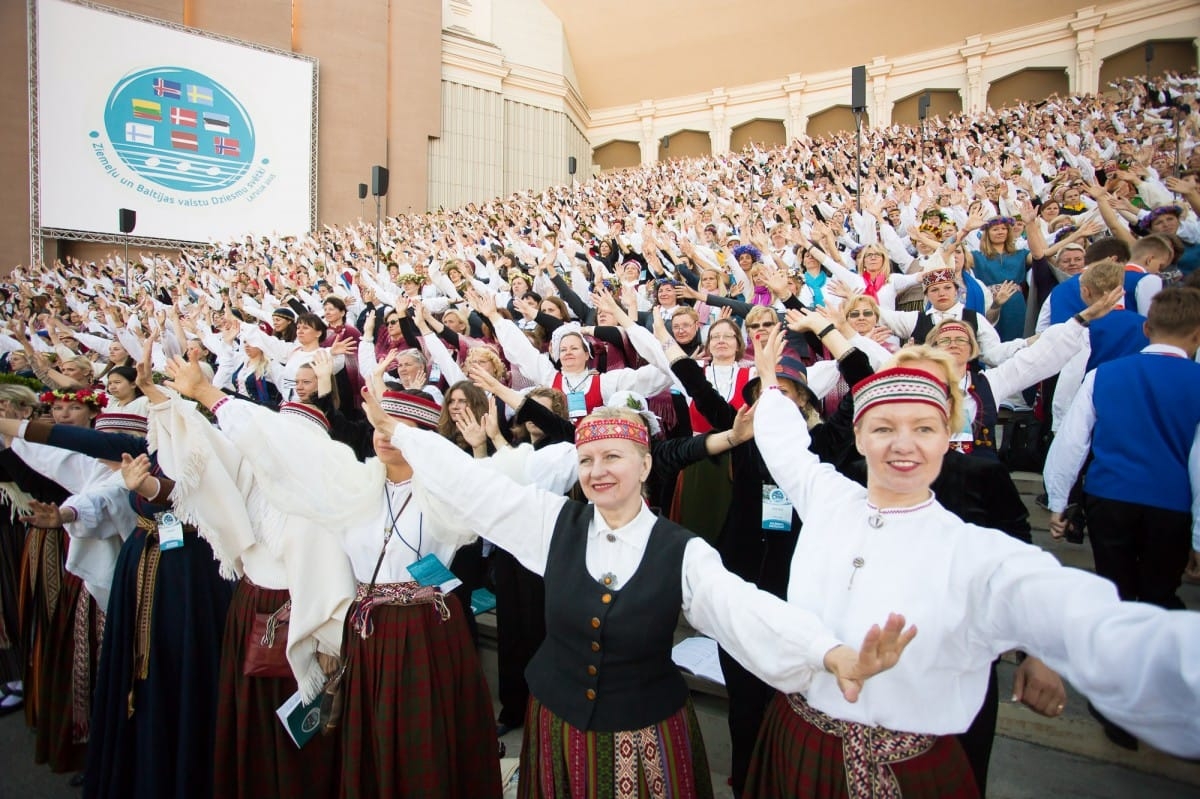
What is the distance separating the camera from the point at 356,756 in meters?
2.29

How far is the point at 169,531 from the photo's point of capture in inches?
114

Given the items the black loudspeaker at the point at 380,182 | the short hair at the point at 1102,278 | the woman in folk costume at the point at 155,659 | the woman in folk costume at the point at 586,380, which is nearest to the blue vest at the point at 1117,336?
the short hair at the point at 1102,278

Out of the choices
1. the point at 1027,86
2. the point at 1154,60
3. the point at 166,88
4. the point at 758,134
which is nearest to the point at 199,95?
the point at 166,88

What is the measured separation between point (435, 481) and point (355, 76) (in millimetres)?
26406

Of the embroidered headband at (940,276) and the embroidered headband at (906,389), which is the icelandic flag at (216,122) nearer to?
the embroidered headband at (940,276)

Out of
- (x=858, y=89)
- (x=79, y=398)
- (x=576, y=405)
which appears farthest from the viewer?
(x=858, y=89)

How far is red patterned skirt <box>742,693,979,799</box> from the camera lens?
144cm

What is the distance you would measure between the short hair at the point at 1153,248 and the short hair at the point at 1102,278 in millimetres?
1567

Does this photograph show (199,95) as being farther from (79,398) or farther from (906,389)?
(906,389)

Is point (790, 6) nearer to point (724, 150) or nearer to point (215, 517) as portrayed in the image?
point (724, 150)

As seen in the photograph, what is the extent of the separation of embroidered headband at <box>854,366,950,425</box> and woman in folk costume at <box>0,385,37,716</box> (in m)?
4.58

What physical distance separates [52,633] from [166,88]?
864 inches

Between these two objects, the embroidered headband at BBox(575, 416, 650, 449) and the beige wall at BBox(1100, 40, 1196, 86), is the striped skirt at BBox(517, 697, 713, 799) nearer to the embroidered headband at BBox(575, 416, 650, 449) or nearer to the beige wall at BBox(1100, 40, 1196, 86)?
the embroidered headband at BBox(575, 416, 650, 449)

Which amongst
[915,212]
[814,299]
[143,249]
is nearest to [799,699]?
[814,299]
